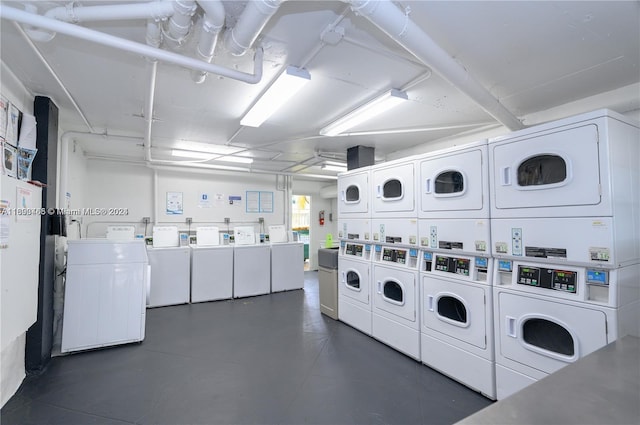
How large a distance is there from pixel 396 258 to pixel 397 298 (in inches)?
17.5

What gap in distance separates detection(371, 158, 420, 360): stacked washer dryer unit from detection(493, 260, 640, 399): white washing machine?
79cm

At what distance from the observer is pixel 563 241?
181 centimetres

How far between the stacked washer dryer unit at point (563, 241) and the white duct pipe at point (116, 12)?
231cm

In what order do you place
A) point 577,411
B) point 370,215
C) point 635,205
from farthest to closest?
point 370,215 < point 635,205 < point 577,411

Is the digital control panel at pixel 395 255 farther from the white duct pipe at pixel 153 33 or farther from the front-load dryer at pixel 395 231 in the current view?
the white duct pipe at pixel 153 33

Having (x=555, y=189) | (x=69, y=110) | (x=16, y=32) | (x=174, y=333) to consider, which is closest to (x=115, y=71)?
(x=16, y=32)

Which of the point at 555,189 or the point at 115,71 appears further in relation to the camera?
the point at 115,71

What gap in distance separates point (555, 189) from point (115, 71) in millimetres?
3334

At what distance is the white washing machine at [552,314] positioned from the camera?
5.41 feet

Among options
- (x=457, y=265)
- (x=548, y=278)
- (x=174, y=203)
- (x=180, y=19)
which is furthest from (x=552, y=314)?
(x=174, y=203)

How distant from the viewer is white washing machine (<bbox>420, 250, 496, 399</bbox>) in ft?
7.20

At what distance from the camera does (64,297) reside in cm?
293

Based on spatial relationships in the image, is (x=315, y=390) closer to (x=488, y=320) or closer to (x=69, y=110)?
(x=488, y=320)

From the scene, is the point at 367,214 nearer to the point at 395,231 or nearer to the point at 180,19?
the point at 395,231
